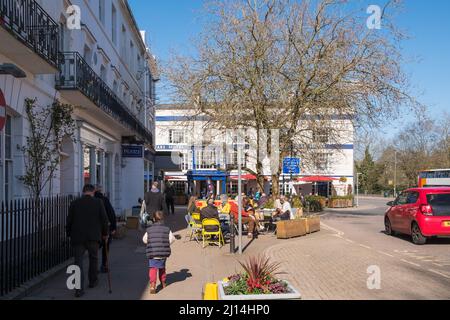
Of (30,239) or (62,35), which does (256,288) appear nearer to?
(30,239)

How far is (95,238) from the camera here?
827 cm

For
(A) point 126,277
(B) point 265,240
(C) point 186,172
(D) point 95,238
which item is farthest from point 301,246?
(C) point 186,172

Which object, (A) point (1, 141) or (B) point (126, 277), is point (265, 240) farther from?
(A) point (1, 141)

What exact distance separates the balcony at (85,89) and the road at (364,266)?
7274 mm

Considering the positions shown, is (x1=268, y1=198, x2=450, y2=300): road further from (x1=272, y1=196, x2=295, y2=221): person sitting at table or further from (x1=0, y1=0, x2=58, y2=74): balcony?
(x1=0, y1=0, x2=58, y2=74): balcony

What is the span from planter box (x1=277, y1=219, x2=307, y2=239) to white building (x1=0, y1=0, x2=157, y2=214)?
6830mm

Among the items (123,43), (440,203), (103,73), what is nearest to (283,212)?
(440,203)

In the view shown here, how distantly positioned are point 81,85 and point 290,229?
26.8ft

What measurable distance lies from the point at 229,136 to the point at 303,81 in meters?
4.29

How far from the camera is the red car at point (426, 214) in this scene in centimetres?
1440

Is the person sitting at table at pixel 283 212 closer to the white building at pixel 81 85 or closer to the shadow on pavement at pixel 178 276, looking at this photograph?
the white building at pixel 81 85

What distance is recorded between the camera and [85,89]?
15289mm

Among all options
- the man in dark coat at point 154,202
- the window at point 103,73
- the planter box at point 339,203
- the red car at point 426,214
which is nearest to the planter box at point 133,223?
the man in dark coat at point 154,202

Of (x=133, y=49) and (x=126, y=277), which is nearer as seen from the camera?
(x=126, y=277)
